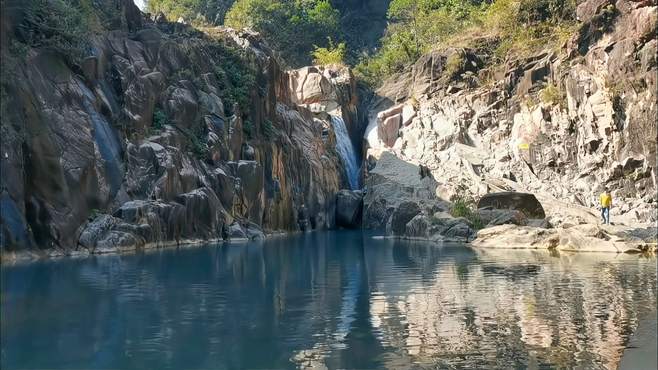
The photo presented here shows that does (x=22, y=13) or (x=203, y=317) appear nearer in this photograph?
(x=203, y=317)

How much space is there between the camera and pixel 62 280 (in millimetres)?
20125

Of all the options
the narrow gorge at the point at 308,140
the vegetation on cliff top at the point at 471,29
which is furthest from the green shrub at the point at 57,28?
the vegetation on cliff top at the point at 471,29

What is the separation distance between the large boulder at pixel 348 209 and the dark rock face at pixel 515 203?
49.1 feet

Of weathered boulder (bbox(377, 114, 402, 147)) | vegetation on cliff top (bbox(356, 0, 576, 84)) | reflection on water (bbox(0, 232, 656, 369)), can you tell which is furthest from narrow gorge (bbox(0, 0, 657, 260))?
reflection on water (bbox(0, 232, 656, 369))

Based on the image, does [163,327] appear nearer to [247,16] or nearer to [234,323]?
[234,323]

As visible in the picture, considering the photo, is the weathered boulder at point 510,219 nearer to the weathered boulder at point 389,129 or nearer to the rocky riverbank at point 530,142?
the rocky riverbank at point 530,142

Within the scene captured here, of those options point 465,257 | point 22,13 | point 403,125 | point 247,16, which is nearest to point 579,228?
point 465,257

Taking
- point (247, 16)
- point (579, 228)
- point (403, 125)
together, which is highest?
point (247, 16)

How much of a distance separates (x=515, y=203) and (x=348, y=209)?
16942 mm

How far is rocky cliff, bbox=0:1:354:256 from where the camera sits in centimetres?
2856

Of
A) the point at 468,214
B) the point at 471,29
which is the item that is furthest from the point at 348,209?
the point at 471,29

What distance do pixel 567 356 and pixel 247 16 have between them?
7630cm

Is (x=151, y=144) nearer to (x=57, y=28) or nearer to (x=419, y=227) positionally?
(x=57, y=28)

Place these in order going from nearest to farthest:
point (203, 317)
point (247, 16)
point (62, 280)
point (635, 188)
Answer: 1. point (203, 317)
2. point (62, 280)
3. point (635, 188)
4. point (247, 16)
